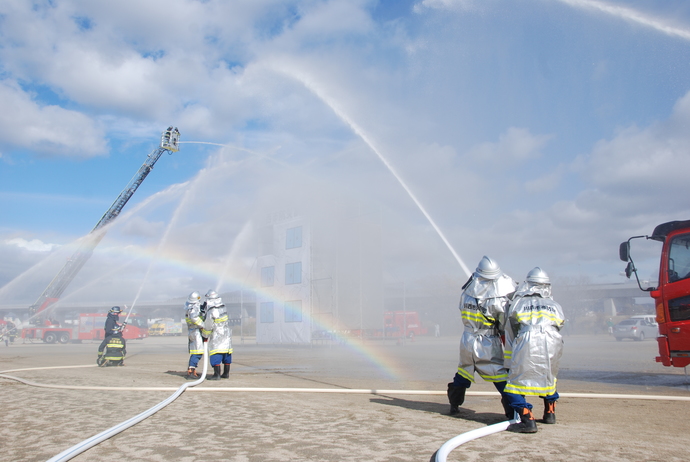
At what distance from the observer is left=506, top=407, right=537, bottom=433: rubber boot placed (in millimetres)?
4648

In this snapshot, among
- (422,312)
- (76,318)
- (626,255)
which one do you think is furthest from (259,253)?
(422,312)

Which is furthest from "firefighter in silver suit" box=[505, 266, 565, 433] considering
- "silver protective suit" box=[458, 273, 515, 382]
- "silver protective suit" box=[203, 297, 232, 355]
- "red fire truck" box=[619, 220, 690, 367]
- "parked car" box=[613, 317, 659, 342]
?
"parked car" box=[613, 317, 659, 342]

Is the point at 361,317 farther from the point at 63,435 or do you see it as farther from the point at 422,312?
the point at 422,312

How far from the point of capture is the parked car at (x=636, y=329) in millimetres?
31406

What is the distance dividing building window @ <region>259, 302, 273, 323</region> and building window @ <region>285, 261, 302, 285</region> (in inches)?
102

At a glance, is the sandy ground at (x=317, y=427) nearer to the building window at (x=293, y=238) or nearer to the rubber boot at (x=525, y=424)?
the rubber boot at (x=525, y=424)

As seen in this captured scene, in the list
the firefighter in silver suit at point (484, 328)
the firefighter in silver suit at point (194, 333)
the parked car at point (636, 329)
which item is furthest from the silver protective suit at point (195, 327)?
the parked car at point (636, 329)

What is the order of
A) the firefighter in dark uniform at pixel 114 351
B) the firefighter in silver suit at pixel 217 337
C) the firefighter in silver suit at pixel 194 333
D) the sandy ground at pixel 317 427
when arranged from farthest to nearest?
the firefighter in dark uniform at pixel 114 351, the firefighter in silver suit at pixel 194 333, the firefighter in silver suit at pixel 217 337, the sandy ground at pixel 317 427

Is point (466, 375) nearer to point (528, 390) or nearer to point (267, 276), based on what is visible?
point (528, 390)

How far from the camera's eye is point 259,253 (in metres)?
34.0

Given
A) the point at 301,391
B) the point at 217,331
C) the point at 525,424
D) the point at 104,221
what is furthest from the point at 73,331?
the point at 525,424

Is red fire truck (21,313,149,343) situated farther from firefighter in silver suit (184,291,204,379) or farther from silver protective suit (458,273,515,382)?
silver protective suit (458,273,515,382)

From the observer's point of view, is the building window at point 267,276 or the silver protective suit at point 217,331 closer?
the silver protective suit at point 217,331

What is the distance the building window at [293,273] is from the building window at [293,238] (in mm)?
1146
